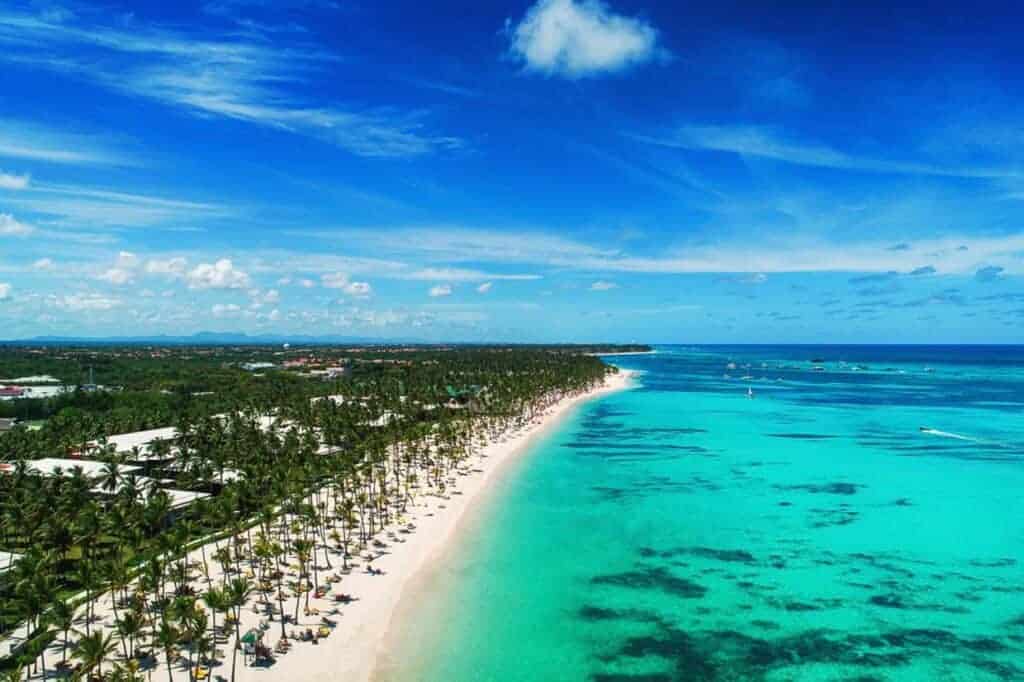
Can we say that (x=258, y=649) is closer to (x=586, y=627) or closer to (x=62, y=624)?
(x=62, y=624)

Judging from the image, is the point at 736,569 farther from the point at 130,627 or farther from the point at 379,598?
the point at 130,627

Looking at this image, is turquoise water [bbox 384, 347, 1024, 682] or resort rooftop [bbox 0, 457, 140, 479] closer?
turquoise water [bbox 384, 347, 1024, 682]

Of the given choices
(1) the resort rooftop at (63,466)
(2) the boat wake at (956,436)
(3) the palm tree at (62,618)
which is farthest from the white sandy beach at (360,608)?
(2) the boat wake at (956,436)

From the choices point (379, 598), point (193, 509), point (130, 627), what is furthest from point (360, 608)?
point (193, 509)

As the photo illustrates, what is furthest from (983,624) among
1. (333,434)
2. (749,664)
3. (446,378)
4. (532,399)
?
(446,378)

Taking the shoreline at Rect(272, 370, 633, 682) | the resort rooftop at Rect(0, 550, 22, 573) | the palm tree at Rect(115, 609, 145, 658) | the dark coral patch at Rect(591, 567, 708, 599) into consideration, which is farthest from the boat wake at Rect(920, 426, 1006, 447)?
the resort rooftop at Rect(0, 550, 22, 573)

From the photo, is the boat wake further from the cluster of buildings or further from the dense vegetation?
the cluster of buildings

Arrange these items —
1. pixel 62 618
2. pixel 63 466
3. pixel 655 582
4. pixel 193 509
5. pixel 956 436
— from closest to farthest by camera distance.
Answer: pixel 62 618 → pixel 655 582 → pixel 193 509 → pixel 63 466 → pixel 956 436

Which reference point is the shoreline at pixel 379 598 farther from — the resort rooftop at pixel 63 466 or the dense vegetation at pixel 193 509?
the resort rooftop at pixel 63 466
